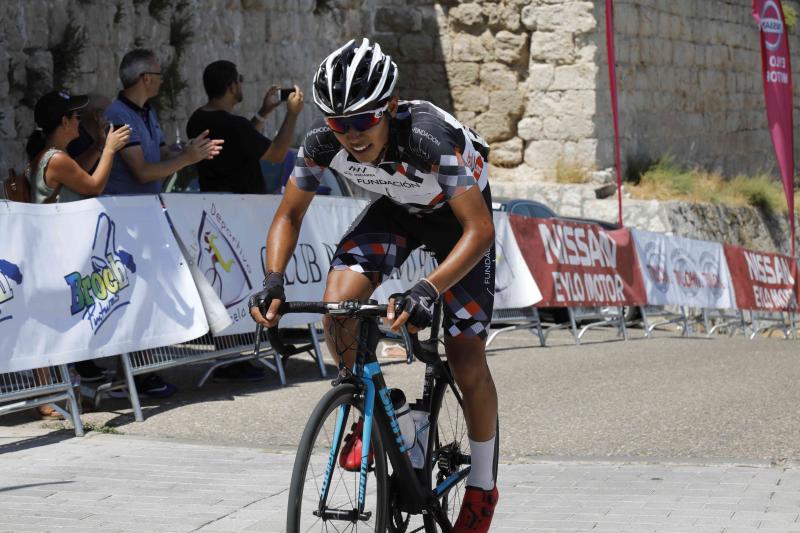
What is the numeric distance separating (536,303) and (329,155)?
8.37 metres

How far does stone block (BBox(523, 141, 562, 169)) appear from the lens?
2402cm

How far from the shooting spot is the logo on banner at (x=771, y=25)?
1892cm

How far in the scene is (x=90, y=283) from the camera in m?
8.18

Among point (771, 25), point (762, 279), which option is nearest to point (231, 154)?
point (771, 25)

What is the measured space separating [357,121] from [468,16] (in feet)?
66.1

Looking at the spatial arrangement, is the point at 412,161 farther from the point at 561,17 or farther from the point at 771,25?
the point at 561,17

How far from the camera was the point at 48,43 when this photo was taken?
13.7 meters

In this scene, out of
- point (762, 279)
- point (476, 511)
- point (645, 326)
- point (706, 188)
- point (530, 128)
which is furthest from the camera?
point (706, 188)

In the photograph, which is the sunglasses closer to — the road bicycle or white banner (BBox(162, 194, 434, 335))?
the road bicycle

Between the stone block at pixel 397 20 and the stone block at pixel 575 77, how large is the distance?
8.96 ft

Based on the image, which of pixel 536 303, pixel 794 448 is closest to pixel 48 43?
pixel 536 303

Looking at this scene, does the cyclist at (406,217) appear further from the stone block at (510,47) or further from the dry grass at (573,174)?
the stone block at (510,47)

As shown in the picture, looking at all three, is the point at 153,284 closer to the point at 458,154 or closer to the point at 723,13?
the point at 458,154

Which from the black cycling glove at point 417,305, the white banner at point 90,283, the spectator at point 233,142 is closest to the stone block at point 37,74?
the spectator at point 233,142
